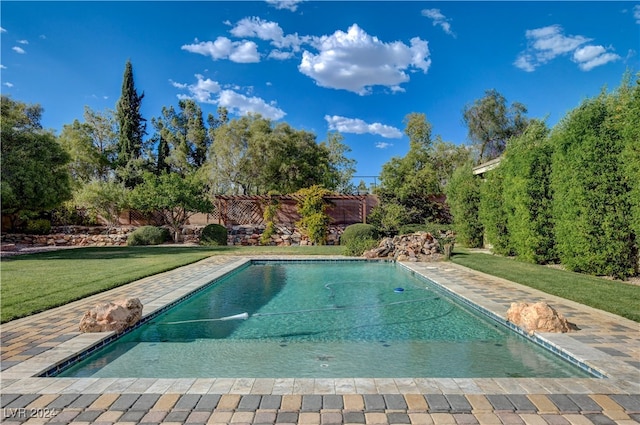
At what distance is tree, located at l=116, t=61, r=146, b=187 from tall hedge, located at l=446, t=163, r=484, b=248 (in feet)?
72.6

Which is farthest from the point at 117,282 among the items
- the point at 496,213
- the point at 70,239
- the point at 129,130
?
the point at 129,130

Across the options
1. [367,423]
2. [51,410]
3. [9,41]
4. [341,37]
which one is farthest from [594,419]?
[341,37]

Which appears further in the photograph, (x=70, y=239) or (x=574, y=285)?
(x=70, y=239)

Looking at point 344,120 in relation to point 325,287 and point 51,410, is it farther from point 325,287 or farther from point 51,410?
point 51,410

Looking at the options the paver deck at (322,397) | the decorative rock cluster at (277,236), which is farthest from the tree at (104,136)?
the paver deck at (322,397)

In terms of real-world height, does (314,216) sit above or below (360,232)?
above

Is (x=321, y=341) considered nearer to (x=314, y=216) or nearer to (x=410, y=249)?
(x=410, y=249)

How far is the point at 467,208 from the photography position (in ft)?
51.1

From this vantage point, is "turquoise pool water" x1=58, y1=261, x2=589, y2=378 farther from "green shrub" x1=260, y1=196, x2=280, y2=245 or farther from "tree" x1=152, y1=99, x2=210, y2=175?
"tree" x1=152, y1=99, x2=210, y2=175

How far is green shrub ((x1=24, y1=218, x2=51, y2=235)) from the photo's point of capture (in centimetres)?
1978

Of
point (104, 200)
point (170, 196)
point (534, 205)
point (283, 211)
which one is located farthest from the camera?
point (283, 211)

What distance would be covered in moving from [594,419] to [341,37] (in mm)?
15890

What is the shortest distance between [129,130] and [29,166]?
1719 centimetres

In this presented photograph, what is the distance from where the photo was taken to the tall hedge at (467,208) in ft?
50.8
